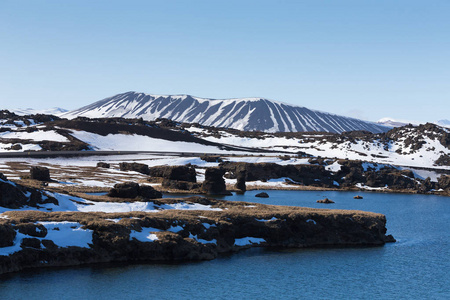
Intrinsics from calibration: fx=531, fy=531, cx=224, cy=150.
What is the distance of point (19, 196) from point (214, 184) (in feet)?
177

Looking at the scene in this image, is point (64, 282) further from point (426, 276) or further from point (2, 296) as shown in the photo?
point (426, 276)

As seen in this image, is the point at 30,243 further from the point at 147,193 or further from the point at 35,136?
the point at 35,136

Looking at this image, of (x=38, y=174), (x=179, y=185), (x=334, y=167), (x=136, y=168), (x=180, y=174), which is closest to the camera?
(x=38, y=174)

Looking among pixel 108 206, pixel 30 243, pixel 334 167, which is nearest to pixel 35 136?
pixel 334 167

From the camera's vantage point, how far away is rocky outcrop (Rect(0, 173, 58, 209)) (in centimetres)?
5178

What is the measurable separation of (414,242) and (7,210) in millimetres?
42956

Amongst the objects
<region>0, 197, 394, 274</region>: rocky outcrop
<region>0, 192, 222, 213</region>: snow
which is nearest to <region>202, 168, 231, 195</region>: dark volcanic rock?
<region>0, 197, 394, 274</region>: rocky outcrop

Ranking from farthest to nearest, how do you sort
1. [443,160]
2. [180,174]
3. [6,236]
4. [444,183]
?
[443,160] < [444,183] < [180,174] < [6,236]

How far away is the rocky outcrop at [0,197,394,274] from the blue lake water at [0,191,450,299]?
146cm

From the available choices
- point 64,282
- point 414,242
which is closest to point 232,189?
point 414,242

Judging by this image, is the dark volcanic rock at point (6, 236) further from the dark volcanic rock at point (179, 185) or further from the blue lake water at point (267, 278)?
the dark volcanic rock at point (179, 185)

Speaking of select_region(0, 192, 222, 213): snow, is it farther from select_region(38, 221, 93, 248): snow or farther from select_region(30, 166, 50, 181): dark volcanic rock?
select_region(30, 166, 50, 181): dark volcanic rock

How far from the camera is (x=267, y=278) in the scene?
41469 millimetres

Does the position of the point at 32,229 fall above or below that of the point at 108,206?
below
